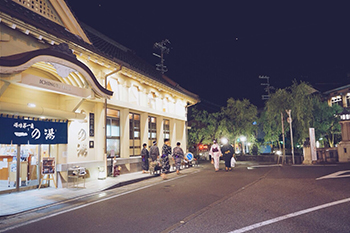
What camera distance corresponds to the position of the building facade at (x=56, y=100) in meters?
8.88

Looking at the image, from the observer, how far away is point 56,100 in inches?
460

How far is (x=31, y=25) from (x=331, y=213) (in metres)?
10.5

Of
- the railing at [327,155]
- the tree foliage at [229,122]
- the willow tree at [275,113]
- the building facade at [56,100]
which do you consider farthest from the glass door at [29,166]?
the tree foliage at [229,122]

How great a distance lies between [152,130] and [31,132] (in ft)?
34.6

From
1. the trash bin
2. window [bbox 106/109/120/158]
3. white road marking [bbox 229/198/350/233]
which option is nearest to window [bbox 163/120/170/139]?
window [bbox 106/109/120/158]

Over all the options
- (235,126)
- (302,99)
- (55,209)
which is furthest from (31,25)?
(235,126)

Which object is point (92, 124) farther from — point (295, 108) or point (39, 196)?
point (295, 108)

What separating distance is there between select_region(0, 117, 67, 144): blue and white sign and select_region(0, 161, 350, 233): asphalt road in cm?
337

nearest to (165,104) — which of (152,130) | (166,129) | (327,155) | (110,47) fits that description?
(166,129)

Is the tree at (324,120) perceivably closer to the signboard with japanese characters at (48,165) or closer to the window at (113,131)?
the window at (113,131)

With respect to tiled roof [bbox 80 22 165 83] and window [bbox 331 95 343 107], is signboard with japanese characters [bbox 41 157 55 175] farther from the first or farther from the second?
window [bbox 331 95 343 107]

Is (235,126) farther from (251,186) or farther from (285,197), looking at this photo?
(285,197)

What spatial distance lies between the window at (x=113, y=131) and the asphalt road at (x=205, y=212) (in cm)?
591

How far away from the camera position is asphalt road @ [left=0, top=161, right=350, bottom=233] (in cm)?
523
